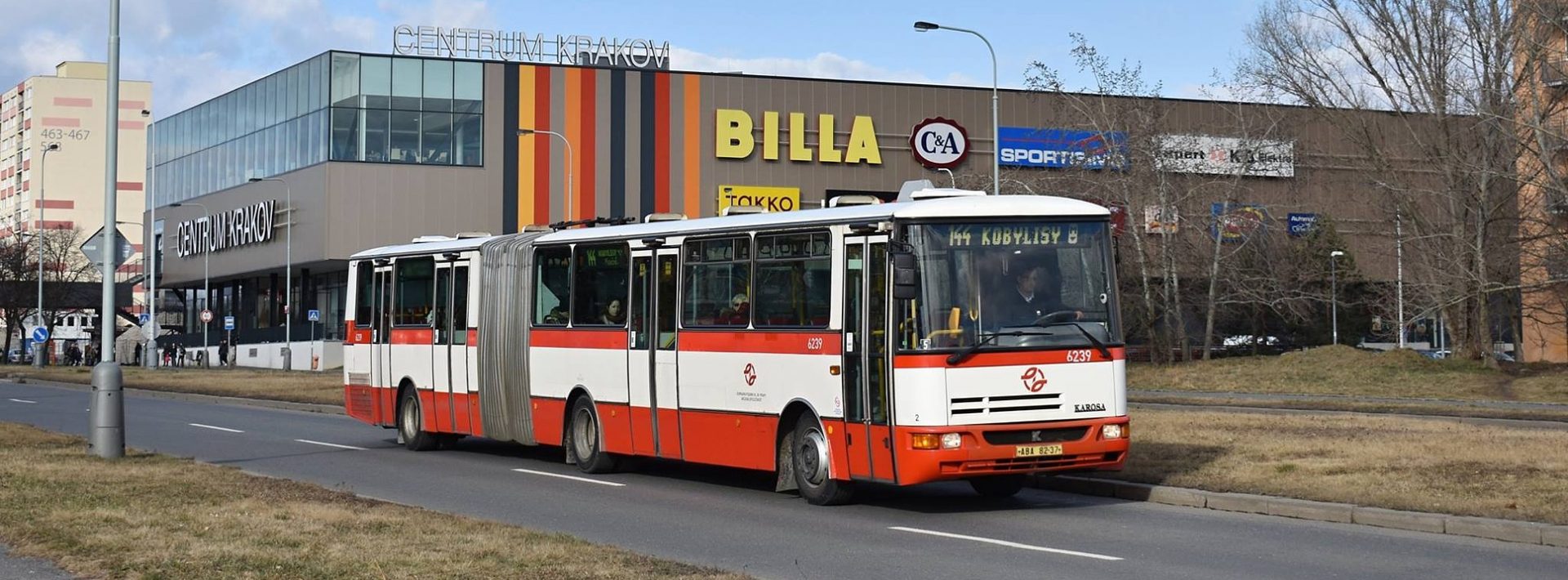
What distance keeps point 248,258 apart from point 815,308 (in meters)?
75.4

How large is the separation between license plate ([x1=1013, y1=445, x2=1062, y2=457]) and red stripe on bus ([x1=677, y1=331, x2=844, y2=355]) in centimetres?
188

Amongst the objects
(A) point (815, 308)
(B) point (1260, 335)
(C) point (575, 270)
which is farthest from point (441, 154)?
(A) point (815, 308)

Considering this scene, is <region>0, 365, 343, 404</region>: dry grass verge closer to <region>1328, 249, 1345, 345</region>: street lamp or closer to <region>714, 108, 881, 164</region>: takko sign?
<region>714, 108, 881, 164</region>: takko sign

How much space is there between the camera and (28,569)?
11.5 m

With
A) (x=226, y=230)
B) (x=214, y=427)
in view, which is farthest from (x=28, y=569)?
(x=226, y=230)

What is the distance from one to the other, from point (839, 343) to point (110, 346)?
9.74 meters

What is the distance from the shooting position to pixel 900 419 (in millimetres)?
15438

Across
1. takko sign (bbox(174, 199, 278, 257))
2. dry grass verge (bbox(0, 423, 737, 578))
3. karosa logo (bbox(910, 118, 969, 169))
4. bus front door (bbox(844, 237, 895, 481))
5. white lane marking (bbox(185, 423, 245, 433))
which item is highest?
karosa logo (bbox(910, 118, 969, 169))

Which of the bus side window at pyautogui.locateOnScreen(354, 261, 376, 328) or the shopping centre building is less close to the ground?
the shopping centre building

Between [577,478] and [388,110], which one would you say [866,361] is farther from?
[388,110]

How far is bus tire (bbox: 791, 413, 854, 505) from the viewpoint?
650 inches

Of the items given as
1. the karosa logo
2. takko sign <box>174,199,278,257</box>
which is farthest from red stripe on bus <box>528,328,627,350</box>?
takko sign <box>174,199,278,257</box>

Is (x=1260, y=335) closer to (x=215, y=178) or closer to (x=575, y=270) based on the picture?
(x=215, y=178)

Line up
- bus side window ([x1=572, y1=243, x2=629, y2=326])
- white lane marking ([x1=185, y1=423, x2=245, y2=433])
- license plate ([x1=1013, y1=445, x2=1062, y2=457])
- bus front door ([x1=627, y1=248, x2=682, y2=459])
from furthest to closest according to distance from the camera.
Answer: white lane marking ([x1=185, y1=423, x2=245, y2=433])
bus side window ([x1=572, y1=243, x2=629, y2=326])
bus front door ([x1=627, y1=248, x2=682, y2=459])
license plate ([x1=1013, y1=445, x2=1062, y2=457])
